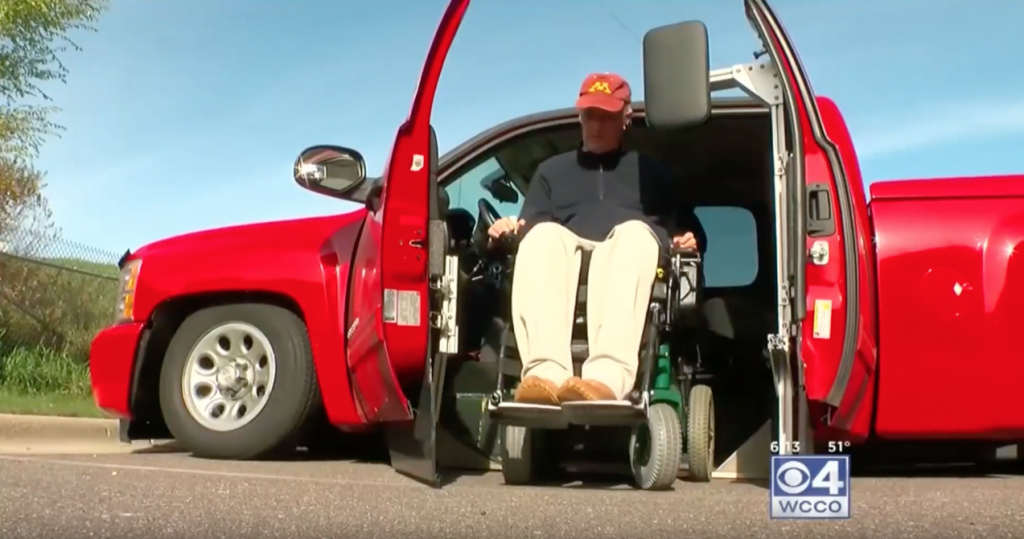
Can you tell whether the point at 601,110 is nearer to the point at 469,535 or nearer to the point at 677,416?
the point at 677,416

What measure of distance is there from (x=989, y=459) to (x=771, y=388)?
0.83 m

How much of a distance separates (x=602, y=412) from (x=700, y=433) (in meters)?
0.55

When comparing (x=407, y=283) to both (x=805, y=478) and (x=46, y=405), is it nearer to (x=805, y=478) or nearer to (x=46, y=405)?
(x=805, y=478)

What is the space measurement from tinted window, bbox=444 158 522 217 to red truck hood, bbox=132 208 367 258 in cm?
39

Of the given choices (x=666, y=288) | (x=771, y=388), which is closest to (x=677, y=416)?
(x=666, y=288)

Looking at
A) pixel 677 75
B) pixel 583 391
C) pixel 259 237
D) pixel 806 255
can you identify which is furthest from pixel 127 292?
pixel 806 255

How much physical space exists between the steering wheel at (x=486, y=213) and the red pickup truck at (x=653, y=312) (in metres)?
0.03

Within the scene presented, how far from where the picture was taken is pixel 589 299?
3.72 metres

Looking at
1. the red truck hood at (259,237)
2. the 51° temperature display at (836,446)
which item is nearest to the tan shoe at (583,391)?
the 51° temperature display at (836,446)

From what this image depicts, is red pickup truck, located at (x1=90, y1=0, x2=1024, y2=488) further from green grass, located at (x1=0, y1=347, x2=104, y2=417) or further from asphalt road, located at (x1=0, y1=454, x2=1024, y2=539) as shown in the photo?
green grass, located at (x1=0, y1=347, x2=104, y2=417)

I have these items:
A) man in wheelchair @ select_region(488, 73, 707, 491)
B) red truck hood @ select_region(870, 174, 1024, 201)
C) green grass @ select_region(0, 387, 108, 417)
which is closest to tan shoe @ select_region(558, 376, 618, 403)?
man in wheelchair @ select_region(488, 73, 707, 491)

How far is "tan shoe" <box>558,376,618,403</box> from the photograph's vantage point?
10.9 ft

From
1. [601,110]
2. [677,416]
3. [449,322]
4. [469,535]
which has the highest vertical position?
[601,110]

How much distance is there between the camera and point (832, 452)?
153 inches
